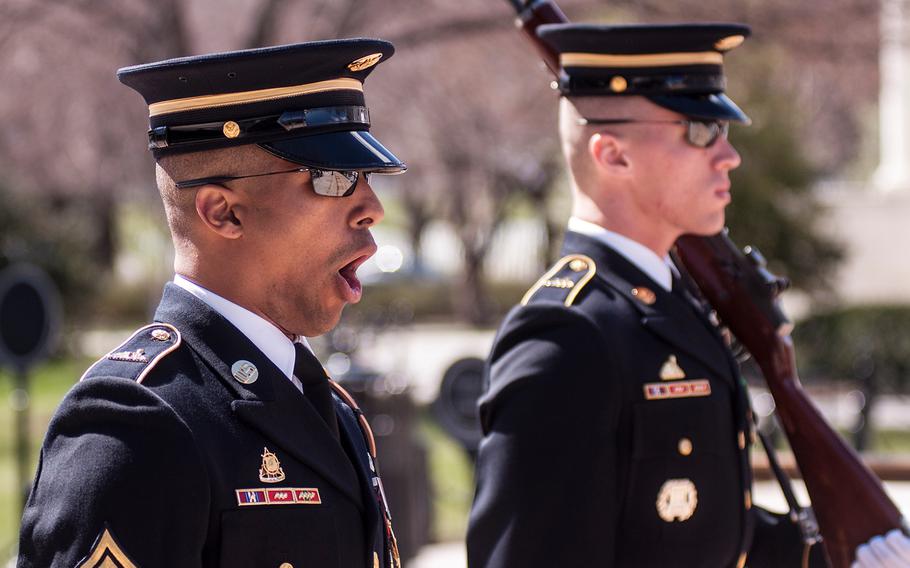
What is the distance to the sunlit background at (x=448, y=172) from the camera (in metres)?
10.1

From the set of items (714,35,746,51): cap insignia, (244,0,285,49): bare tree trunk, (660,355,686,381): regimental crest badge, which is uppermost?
(244,0,285,49): bare tree trunk

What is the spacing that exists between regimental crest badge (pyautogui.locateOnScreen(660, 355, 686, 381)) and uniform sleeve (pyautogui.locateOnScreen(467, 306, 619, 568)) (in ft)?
0.47

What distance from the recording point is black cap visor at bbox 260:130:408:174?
2277 mm

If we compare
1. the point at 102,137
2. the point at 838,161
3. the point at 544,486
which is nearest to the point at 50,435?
the point at 544,486

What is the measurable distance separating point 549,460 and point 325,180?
1028 mm

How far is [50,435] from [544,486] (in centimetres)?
125

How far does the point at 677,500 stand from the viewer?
3197 mm

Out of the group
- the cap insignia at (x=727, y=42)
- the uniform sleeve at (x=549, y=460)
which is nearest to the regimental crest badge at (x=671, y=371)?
the uniform sleeve at (x=549, y=460)

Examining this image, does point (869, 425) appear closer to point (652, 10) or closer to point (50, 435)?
point (652, 10)

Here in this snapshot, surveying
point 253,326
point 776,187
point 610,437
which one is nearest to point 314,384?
point 253,326

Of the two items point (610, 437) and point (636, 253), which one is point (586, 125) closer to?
point (636, 253)

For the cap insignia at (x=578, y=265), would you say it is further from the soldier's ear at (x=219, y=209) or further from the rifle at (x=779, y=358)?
the soldier's ear at (x=219, y=209)

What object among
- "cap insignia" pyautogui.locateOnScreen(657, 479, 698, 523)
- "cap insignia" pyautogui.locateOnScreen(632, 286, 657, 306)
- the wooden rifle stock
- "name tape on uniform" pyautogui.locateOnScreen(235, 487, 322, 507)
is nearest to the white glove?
the wooden rifle stock

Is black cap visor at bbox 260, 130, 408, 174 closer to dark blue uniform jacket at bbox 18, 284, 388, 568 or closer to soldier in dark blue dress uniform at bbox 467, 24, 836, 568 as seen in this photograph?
dark blue uniform jacket at bbox 18, 284, 388, 568
